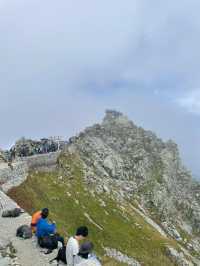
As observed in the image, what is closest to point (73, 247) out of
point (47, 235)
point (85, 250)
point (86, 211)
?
point (85, 250)

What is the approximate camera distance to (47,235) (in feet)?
119

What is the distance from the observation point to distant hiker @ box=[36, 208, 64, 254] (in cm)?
3562

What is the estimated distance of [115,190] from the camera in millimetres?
116500

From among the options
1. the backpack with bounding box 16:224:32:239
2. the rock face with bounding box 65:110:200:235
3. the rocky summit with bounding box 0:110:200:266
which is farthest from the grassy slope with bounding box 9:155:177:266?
the backpack with bounding box 16:224:32:239

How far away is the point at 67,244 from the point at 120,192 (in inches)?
3634

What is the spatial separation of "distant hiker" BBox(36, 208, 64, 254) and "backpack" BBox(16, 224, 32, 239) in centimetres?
233

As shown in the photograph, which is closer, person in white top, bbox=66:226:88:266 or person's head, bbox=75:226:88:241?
person's head, bbox=75:226:88:241

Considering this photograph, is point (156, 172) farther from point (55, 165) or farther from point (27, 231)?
point (27, 231)

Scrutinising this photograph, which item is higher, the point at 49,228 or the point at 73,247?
the point at 49,228

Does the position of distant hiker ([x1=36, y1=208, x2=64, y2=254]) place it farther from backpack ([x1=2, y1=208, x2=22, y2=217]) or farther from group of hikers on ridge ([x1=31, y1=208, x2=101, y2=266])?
backpack ([x1=2, y1=208, x2=22, y2=217])

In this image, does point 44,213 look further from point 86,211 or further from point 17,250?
point 86,211

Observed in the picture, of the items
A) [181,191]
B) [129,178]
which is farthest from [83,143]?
[181,191]

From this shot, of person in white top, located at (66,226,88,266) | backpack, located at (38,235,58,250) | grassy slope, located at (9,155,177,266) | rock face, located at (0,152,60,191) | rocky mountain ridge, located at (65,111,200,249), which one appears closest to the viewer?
person in white top, located at (66,226,88,266)

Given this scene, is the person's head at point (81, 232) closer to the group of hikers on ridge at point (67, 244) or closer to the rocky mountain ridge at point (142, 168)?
the group of hikers on ridge at point (67, 244)
